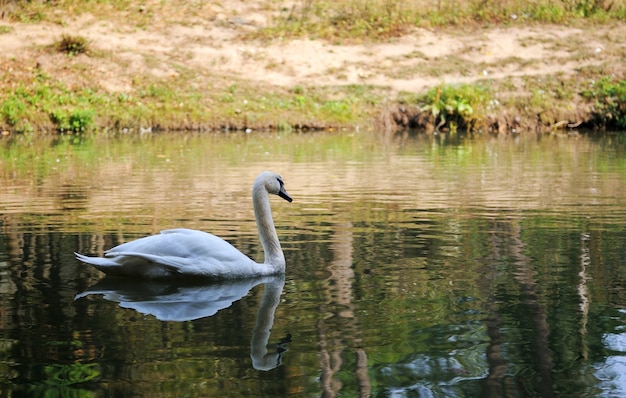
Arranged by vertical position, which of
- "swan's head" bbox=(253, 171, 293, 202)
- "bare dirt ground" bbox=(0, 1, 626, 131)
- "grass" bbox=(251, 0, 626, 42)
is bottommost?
"swan's head" bbox=(253, 171, 293, 202)

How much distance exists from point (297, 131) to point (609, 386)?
24.6m

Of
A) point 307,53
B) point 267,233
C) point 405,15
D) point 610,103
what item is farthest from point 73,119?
point 267,233

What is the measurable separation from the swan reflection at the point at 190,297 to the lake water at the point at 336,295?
3 centimetres

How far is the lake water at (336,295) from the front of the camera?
5664mm

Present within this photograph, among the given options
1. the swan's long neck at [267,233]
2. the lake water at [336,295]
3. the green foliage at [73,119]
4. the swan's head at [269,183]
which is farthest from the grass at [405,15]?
the swan's long neck at [267,233]

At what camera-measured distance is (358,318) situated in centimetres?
705

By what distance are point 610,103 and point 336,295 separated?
80.4 feet

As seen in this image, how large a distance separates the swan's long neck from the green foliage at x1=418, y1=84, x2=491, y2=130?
70.8 feet

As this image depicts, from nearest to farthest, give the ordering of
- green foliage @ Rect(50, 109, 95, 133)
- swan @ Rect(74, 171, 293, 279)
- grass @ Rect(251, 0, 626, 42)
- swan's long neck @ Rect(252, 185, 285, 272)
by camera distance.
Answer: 1. swan @ Rect(74, 171, 293, 279)
2. swan's long neck @ Rect(252, 185, 285, 272)
3. green foliage @ Rect(50, 109, 95, 133)
4. grass @ Rect(251, 0, 626, 42)

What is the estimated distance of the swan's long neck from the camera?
8664 millimetres

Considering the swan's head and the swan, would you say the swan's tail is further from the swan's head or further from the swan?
the swan's head

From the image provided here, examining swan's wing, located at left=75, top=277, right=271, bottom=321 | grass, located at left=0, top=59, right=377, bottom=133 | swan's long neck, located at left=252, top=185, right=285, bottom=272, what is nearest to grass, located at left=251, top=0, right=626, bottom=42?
grass, located at left=0, top=59, right=377, bottom=133

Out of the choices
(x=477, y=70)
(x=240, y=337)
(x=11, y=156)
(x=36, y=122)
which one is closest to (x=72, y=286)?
(x=240, y=337)

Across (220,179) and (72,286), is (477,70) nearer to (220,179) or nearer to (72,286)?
(220,179)
